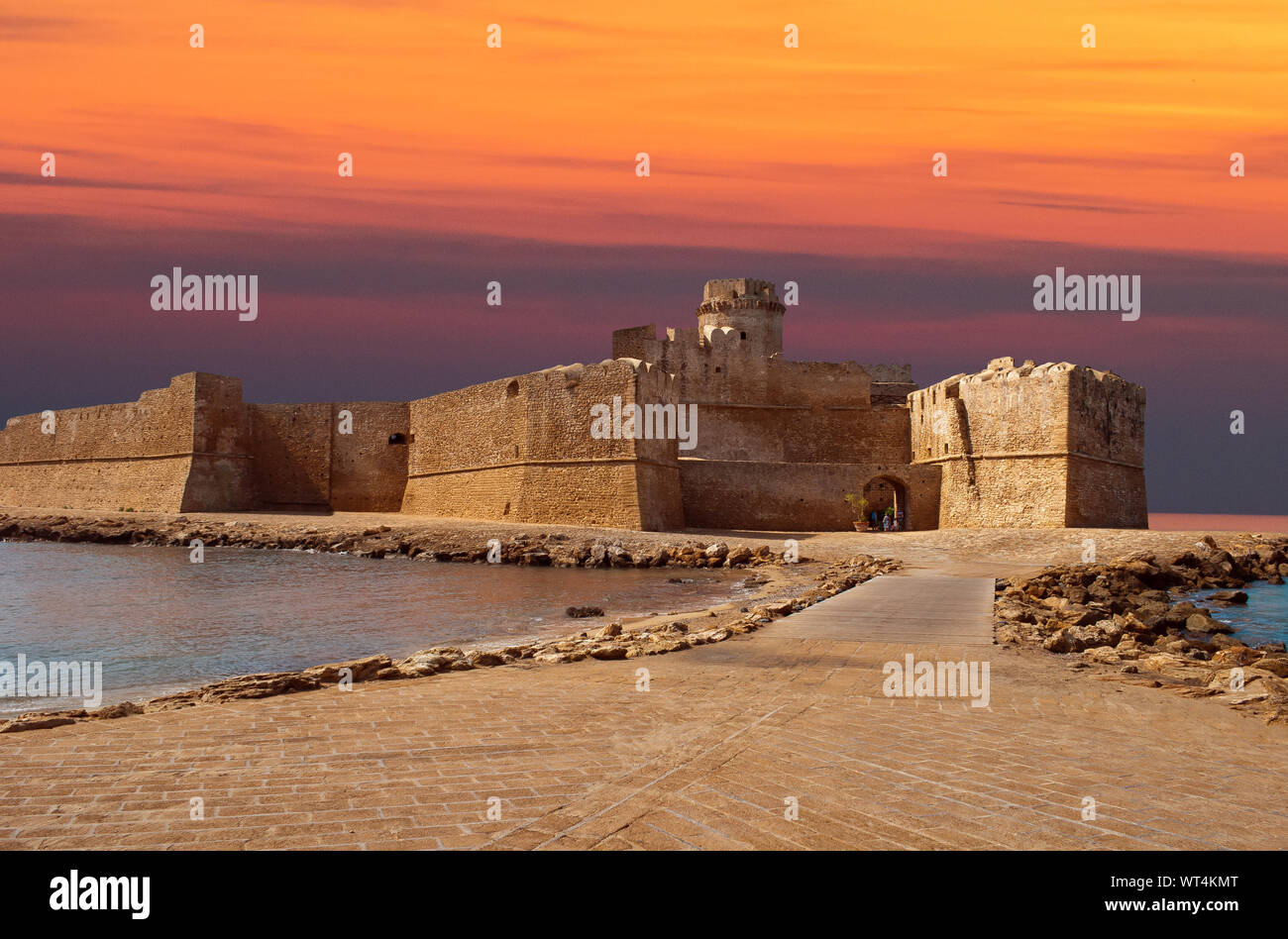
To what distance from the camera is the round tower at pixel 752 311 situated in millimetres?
46781

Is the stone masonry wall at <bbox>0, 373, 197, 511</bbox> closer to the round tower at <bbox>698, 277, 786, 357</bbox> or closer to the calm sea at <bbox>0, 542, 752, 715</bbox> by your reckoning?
the calm sea at <bbox>0, 542, 752, 715</bbox>

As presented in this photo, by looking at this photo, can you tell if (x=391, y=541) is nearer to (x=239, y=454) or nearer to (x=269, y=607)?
(x=239, y=454)

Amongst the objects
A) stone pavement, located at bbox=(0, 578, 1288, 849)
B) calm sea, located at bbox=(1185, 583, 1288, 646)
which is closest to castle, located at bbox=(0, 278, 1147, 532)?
calm sea, located at bbox=(1185, 583, 1288, 646)

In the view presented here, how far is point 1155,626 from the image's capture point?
42.2ft

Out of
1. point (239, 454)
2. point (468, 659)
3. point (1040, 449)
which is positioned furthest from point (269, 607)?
point (239, 454)

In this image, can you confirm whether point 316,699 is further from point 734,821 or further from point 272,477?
point 272,477

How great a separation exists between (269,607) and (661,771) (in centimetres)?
1271

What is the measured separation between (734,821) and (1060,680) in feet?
13.9

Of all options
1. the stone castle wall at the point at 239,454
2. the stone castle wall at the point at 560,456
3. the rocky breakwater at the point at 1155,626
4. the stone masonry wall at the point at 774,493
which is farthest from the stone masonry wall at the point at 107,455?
the rocky breakwater at the point at 1155,626

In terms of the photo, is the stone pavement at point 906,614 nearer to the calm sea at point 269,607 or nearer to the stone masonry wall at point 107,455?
the calm sea at point 269,607

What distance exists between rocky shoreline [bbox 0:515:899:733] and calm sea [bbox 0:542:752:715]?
46.7 inches

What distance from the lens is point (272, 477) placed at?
37344 millimetres
